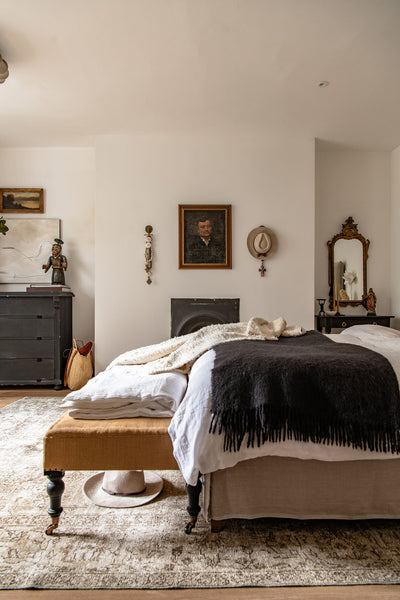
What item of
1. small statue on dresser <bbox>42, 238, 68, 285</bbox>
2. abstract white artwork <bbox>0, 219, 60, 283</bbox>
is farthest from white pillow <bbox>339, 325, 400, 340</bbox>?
abstract white artwork <bbox>0, 219, 60, 283</bbox>

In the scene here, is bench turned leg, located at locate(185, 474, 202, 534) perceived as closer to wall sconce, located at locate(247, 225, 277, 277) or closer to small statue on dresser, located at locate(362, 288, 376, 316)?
wall sconce, located at locate(247, 225, 277, 277)

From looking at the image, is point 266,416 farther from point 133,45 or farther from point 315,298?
point 315,298

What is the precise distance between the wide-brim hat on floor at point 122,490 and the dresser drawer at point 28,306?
2.82 meters

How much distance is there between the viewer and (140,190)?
493 centimetres

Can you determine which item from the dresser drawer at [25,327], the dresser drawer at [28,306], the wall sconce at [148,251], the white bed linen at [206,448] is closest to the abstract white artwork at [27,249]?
the dresser drawer at [28,306]

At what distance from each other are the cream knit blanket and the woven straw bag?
2.10 meters

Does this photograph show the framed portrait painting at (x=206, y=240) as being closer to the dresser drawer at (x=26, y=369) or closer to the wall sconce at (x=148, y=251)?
the wall sconce at (x=148, y=251)

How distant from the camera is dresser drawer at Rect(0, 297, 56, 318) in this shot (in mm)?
4715

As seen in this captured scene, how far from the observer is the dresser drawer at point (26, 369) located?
4.69 metres

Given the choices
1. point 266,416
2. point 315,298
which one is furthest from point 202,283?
point 266,416

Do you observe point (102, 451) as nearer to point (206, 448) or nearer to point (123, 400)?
point (123, 400)

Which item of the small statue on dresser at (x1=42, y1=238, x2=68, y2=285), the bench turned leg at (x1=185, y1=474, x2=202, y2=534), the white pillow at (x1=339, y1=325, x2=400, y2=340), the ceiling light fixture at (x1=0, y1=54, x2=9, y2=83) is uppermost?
the ceiling light fixture at (x1=0, y1=54, x2=9, y2=83)

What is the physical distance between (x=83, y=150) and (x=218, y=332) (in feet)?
11.9

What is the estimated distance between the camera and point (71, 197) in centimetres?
533
